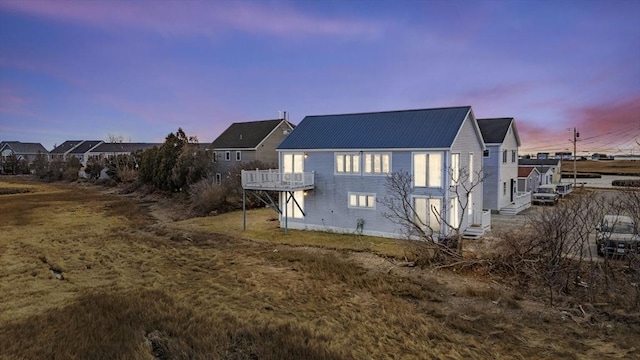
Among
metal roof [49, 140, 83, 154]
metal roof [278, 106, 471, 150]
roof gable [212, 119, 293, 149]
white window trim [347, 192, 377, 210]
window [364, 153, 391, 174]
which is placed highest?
metal roof [49, 140, 83, 154]

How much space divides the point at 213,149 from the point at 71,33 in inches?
683

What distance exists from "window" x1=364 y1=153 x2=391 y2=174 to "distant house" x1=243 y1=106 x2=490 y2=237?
0.05 metres

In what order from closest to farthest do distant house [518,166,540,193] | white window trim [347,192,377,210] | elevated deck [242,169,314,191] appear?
1. white window trim [347,192,377,210]
2. elevated deck [242,169,314,191]
3. distant house [518,166,540,193]

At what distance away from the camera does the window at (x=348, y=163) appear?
68.0ft

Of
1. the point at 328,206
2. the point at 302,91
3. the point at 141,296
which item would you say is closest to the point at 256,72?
the point at 302,91

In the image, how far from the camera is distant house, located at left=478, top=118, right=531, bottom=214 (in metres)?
26.5

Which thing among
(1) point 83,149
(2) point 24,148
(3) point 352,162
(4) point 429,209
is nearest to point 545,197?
(4) point 429,209

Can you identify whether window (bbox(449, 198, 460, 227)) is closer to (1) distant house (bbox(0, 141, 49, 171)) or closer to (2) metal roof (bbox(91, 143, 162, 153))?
(2) metal roof (bbox(91, 143, 162, 153))

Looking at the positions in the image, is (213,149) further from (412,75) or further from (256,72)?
(412,75)

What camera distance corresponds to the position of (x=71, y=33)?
29.5 meters

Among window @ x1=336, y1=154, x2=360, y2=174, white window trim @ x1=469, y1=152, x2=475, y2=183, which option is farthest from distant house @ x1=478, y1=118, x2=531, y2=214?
window @ x1=336, y1=154, x2=360, y2=174

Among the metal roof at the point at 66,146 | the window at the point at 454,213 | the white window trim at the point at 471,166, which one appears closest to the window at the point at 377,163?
the window at the point at 454,213

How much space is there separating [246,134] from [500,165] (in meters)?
27.4

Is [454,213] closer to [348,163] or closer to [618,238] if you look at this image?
[348,163]
